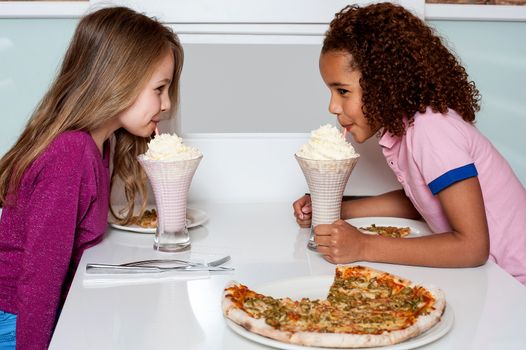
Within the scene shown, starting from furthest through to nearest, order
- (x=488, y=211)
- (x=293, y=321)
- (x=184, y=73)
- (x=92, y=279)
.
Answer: (x=184, y=73) < (x=488, y=211) < (x=92, y=279) < (x=293, y=321)

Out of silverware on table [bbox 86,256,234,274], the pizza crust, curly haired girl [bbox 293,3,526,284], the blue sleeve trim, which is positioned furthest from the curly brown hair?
the pizza crust

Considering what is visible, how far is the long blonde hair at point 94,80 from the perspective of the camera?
176 centimetres

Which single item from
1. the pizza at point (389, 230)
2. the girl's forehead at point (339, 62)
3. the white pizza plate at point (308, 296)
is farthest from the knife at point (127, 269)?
the girl's forehead at point (339, 62)

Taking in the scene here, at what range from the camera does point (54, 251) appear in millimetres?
1612

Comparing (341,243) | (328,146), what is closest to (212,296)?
(341,243)

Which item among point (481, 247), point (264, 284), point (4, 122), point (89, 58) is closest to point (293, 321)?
point (264, 284)

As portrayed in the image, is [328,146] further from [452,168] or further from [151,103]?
[151,103]

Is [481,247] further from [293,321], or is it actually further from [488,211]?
[293,321]

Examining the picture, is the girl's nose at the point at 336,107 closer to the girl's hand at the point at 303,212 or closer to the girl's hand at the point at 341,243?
the girl's hand at the point at 303,212

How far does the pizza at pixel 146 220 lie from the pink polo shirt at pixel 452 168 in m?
0.58

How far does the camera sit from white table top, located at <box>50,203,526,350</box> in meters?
1.13

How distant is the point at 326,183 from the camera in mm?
1604

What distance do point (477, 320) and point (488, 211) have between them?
2.06ft

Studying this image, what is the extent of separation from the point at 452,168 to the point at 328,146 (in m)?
0.26
